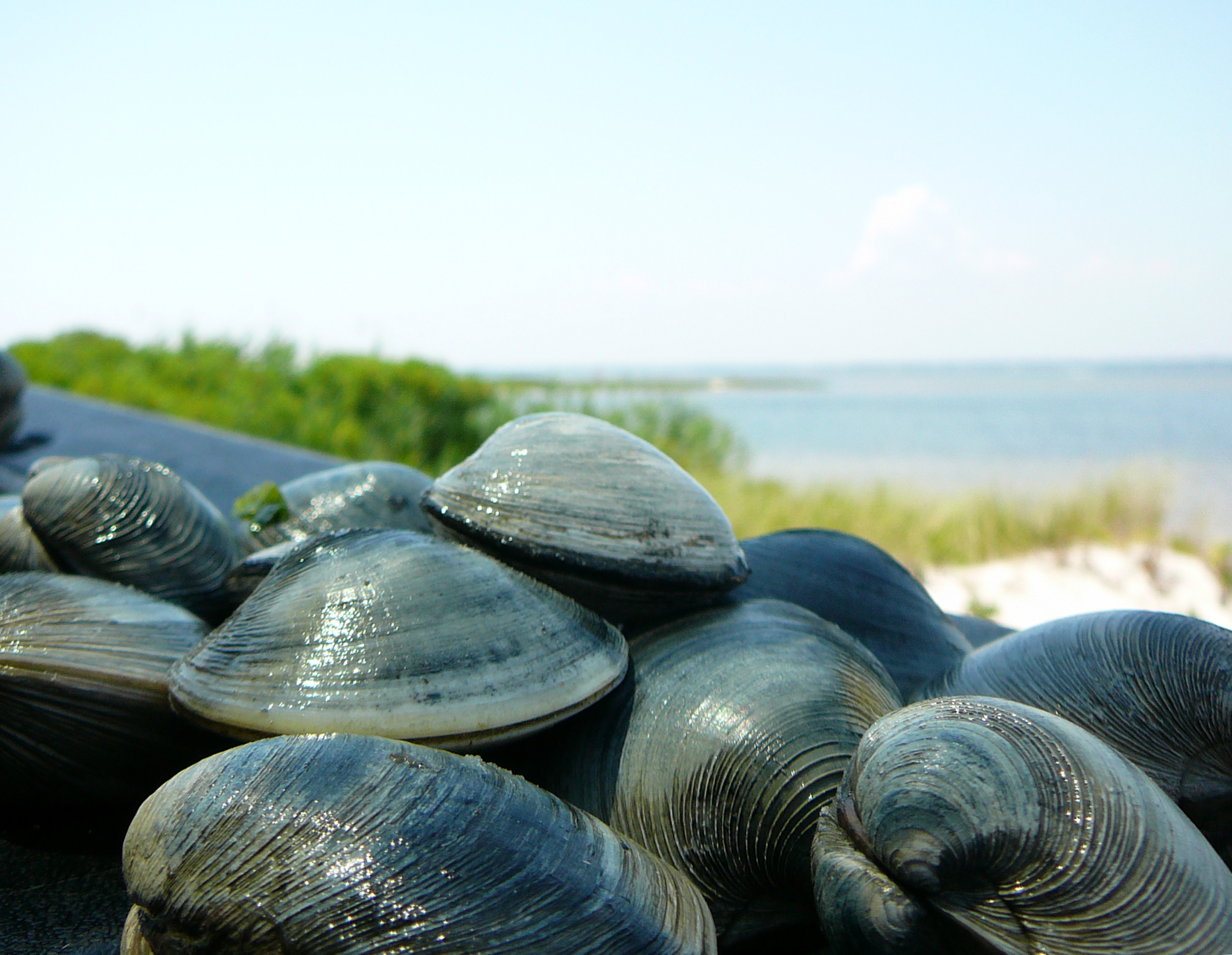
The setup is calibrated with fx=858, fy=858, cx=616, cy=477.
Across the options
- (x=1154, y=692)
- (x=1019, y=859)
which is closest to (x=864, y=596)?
(x=1154, y=692)

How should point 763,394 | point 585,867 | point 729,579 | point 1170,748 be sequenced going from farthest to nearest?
point 763,394 < point 729,579 < point 1170,748 < point 585,867

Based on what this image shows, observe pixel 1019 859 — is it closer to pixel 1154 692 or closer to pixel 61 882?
pixel 1154 692

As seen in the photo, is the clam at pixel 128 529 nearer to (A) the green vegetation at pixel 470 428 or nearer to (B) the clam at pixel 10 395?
(B) the clam at pixel 10 395

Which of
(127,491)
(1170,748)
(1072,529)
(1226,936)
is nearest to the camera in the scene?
(1226,936)

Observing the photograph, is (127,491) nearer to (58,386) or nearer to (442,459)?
(442,459)

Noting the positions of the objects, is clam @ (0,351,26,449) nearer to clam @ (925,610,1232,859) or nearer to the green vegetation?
the green vegetation

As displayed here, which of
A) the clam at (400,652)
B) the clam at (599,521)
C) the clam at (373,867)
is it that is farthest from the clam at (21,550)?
the clam at (373,867)

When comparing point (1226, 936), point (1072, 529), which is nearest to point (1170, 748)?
point (1226, 936)
